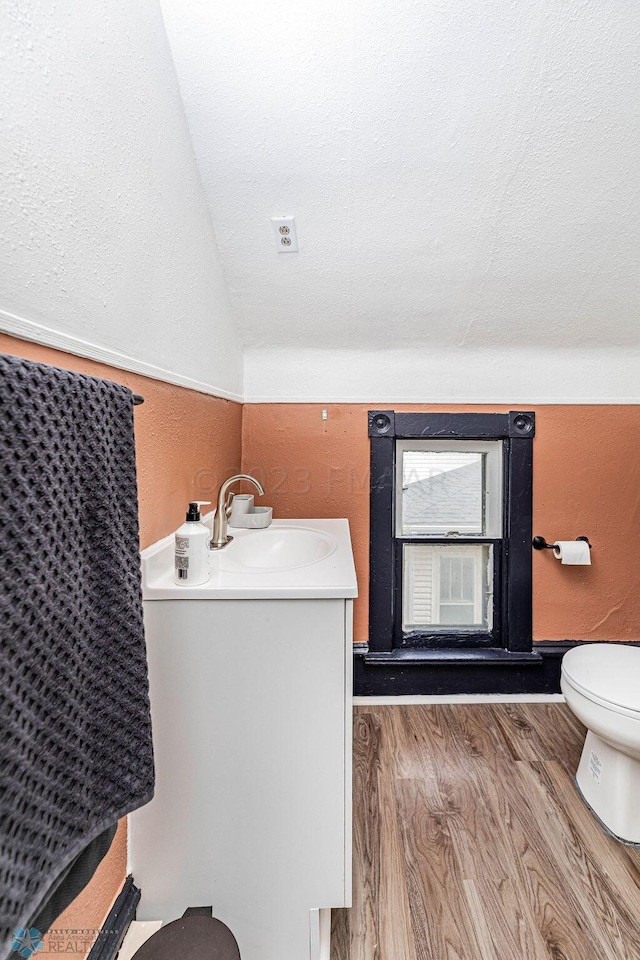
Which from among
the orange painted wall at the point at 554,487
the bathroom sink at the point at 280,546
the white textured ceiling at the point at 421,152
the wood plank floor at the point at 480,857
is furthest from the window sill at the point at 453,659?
the white textured ceiling at the point at 421,152

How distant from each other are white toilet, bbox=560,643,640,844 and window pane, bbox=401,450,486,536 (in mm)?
794

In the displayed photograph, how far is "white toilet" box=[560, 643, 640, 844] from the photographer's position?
1.34 metres

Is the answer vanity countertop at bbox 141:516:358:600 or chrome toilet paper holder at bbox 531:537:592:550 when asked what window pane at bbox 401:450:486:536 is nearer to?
chrome toilet paper holder at bbox 531:537:592:550

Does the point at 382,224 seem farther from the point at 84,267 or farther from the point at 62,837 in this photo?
the point at 62,837

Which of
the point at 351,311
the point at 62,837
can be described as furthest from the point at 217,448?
the point at 62,837

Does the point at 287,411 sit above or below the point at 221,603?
above

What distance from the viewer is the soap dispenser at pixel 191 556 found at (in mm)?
1010

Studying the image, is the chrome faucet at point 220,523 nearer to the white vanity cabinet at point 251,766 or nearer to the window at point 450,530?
the white vanity cabinet at point 251,766

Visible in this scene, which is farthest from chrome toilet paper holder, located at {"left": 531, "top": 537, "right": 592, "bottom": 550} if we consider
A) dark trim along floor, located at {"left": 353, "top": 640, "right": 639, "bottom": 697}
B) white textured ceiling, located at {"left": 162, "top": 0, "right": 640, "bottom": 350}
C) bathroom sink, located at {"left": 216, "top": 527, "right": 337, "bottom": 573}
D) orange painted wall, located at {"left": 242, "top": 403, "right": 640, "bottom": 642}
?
bathroom sink, located at {"left": 216, "top": 527, "right": 337, "bottom": 573}

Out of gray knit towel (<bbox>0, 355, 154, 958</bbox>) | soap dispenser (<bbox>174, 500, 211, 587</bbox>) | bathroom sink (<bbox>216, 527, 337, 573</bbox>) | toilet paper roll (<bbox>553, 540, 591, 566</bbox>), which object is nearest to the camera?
gray knit towel (<bbox>0, 355, 154, 958</bbox>)

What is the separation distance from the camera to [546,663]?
2105 mm

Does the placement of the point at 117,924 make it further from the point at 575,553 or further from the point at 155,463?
the point at 575,553

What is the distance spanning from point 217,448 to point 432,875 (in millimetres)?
1414

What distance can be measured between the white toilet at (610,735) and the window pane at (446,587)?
664 millimetres
